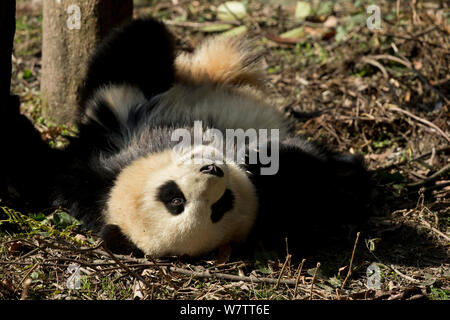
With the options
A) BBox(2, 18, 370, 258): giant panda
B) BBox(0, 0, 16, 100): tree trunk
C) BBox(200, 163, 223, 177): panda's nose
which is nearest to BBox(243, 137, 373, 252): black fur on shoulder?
BBox(2, 18, 370, 258): giant panda

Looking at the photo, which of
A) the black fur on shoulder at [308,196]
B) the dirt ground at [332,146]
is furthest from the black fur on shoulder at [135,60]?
the black fur on shoulder at [308,196]

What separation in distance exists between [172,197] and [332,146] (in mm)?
2129

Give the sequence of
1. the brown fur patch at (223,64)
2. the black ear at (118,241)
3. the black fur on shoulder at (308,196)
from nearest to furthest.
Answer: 1. the black ear at (118,241)
2. the black fur on shoulder at (308,196)
3. the brown fur patch at (223,64)

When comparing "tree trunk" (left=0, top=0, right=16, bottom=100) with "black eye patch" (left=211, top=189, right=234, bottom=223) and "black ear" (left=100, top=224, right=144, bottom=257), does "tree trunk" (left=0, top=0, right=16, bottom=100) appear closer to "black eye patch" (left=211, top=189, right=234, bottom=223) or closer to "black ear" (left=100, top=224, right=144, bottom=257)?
"black ear" (left=100, top=224, right=144, bottom=257)

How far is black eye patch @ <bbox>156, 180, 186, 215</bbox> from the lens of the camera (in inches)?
131

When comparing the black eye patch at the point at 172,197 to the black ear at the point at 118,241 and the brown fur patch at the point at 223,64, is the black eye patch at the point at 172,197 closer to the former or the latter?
the black ear at the point at 118,241

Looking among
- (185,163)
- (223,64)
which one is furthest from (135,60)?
(185,163)

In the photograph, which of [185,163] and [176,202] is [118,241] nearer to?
[176,202]

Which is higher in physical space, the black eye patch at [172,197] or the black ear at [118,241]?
the black eye patch at [172,197]

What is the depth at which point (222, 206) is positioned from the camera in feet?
11.3

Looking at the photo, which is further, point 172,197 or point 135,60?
point 135,60

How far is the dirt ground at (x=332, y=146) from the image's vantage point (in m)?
3.27

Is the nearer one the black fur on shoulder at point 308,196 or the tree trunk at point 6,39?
the tree trunk at point 6,39

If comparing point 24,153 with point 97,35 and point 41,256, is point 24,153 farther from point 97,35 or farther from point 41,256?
point 97,35
